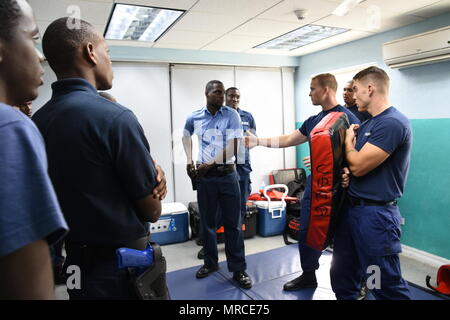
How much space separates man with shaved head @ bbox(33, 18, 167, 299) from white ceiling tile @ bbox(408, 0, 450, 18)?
316cm

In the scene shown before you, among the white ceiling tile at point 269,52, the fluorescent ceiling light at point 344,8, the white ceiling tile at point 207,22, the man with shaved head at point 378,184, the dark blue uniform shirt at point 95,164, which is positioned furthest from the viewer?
the white ceiling tile at point 269,52

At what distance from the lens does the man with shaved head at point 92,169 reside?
96 centimetres

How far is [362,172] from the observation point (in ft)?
6.13

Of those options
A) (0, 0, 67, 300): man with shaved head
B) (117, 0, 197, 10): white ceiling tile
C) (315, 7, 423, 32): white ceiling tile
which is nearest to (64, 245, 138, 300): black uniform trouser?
(0, 0, 67, 300): man with shaved head

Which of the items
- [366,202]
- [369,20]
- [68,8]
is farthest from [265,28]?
[366,202]

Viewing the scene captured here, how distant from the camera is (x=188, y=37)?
3871 millimetres

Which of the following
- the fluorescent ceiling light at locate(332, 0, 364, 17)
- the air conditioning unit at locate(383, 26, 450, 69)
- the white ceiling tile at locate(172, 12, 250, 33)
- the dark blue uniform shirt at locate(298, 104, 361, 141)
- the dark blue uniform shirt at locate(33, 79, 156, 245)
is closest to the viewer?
the dark blue uniform shirt at locate(33, 79, 156, 245)

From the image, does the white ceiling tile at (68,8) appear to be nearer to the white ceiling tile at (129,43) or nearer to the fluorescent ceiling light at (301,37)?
the white ceiling tile at (129,43)

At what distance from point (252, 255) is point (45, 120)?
2958 millimetres

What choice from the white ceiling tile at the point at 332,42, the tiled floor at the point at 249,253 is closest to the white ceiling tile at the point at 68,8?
the tiled floor at the point at 249,253

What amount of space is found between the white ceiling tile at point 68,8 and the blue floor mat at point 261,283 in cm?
256

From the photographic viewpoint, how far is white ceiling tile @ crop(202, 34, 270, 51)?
13.0 ft

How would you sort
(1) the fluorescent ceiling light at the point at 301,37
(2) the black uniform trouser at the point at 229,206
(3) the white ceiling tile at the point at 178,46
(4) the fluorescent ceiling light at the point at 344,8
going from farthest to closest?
(3) the white ceiling tile at the point at 178,46, (1) the fluorescent ceiling light at the point at 301,37, (2) the black uniform trouser at the point at 229,206, (4) the fluorescent ceiling light at the point at 344,8

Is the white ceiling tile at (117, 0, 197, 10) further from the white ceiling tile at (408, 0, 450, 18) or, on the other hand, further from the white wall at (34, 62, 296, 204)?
the white ceiling tile at (408, 0, 450, 18)
